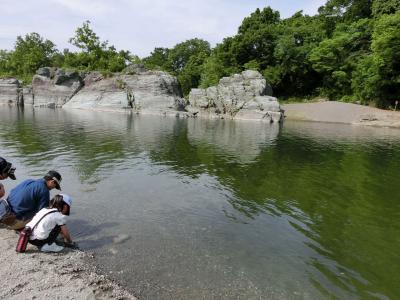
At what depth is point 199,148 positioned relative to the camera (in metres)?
29.5

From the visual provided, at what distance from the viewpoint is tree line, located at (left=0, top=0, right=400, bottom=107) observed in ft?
211

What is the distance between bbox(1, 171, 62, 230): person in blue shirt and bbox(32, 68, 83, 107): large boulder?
70944 millimetres

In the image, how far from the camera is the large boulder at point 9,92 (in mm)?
77438

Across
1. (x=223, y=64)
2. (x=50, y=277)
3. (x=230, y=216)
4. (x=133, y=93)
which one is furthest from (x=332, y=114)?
(x=50, y=277)

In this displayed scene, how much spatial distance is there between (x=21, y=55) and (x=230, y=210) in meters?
109

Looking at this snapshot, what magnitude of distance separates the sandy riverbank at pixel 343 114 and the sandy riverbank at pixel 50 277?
58434mm

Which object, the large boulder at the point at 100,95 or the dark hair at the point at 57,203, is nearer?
the dark hair at the point at 57,203

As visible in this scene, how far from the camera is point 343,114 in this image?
203 feet

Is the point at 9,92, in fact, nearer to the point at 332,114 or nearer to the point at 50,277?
the point at 332,114

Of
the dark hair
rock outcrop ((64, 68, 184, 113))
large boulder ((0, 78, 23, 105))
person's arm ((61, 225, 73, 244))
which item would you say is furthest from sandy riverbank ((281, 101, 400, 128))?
large boulder ((0, 78, 23, 105))

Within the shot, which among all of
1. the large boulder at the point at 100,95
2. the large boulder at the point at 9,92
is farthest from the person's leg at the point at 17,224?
the large boulder at the point at 9,92

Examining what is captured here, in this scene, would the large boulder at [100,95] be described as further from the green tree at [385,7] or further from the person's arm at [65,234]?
the person's arm at [65,234]

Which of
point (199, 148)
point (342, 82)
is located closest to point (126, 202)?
point (199, 148)

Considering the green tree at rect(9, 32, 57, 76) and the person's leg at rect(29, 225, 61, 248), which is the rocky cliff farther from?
the person's leg at rect(29, 225, 61, 248)
